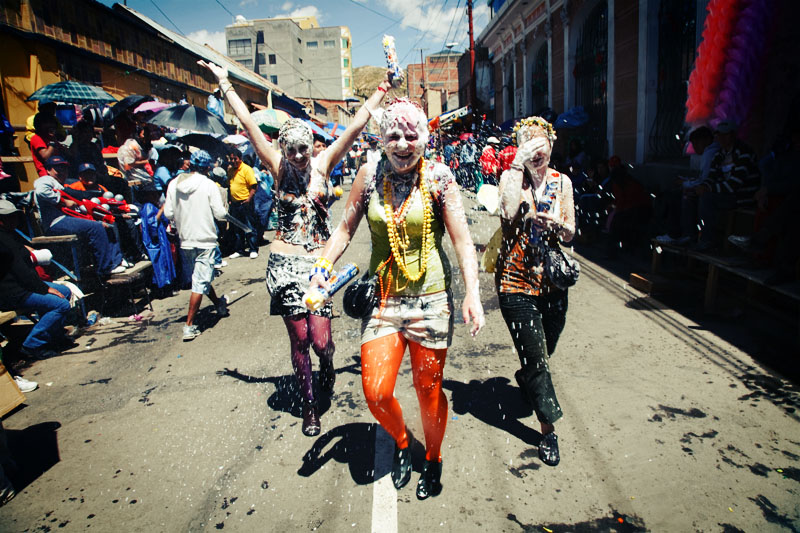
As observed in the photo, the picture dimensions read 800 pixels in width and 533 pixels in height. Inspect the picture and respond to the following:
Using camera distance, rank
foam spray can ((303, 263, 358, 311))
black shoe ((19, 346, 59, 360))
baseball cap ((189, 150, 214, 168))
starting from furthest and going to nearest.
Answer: baseball cap ((189, 150, 214, 168)) → black shoe ((19, 346, 59, 360)) → foam spray can ((303, 263, 358, 311))

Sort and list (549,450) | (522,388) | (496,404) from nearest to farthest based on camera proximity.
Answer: (549,450)
(522,388)
(496,404)

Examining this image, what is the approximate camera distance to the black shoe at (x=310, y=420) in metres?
3.42

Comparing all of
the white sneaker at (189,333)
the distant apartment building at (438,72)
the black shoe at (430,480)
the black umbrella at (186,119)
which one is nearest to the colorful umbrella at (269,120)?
the black umbrella at (186,119)

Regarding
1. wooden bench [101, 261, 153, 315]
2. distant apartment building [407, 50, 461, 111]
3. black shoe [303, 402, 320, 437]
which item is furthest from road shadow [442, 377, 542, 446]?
distant apartment building [407, 50, 461, 111]

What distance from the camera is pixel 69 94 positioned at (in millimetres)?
8328

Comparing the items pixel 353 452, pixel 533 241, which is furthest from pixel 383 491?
pixel 533 241

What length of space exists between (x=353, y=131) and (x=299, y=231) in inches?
32.6

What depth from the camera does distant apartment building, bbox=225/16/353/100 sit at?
68.4 m

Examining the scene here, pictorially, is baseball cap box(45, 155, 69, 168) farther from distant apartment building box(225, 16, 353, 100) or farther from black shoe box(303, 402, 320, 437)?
distant apartment building box(225, 16, 353, 100)

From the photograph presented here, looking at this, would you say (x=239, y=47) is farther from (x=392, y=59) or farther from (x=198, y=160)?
(x=392, y=59)

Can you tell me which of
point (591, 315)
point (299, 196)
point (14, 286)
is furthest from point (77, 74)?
point (591, 315)

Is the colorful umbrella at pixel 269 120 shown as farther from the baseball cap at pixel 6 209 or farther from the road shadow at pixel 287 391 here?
the road shadow at pixel 287 391

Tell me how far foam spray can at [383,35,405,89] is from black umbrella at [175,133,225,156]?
700cm

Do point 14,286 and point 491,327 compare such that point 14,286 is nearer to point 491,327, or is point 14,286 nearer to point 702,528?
point 491,327
